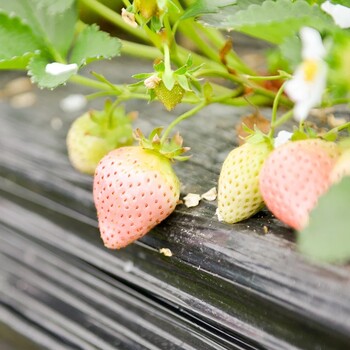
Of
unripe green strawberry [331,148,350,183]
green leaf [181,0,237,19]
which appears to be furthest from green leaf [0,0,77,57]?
unripe green strawberry [331,148,350,183]

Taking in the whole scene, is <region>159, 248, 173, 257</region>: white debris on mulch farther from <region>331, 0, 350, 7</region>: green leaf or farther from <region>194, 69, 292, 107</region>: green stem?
<region>331, 0, 350, 7</region>: green leaf

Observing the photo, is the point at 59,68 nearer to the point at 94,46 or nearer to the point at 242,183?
the point at 94,46

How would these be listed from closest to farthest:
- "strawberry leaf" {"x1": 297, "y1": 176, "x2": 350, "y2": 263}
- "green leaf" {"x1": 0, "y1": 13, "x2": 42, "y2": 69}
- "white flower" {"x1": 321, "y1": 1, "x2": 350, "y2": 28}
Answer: "strawberry leaf" {"x1": 297, "y1": 176, "x2": 350, "y2": 263} → "white flower" {"x1": 321, "y1": 1, "x2": 350, "y2": 28} → "green leaf" {"x1": 0, "y1": 13, "x2": 42, "y2": 69}

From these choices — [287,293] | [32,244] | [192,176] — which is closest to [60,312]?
[32,244]

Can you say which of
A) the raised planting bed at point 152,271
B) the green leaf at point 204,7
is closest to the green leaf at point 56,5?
the green leaf at point 204,7

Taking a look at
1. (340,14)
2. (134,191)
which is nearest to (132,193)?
(134,191)

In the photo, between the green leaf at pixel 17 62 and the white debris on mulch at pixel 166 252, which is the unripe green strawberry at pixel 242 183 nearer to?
the white debris on mulch at pixel 166 252
